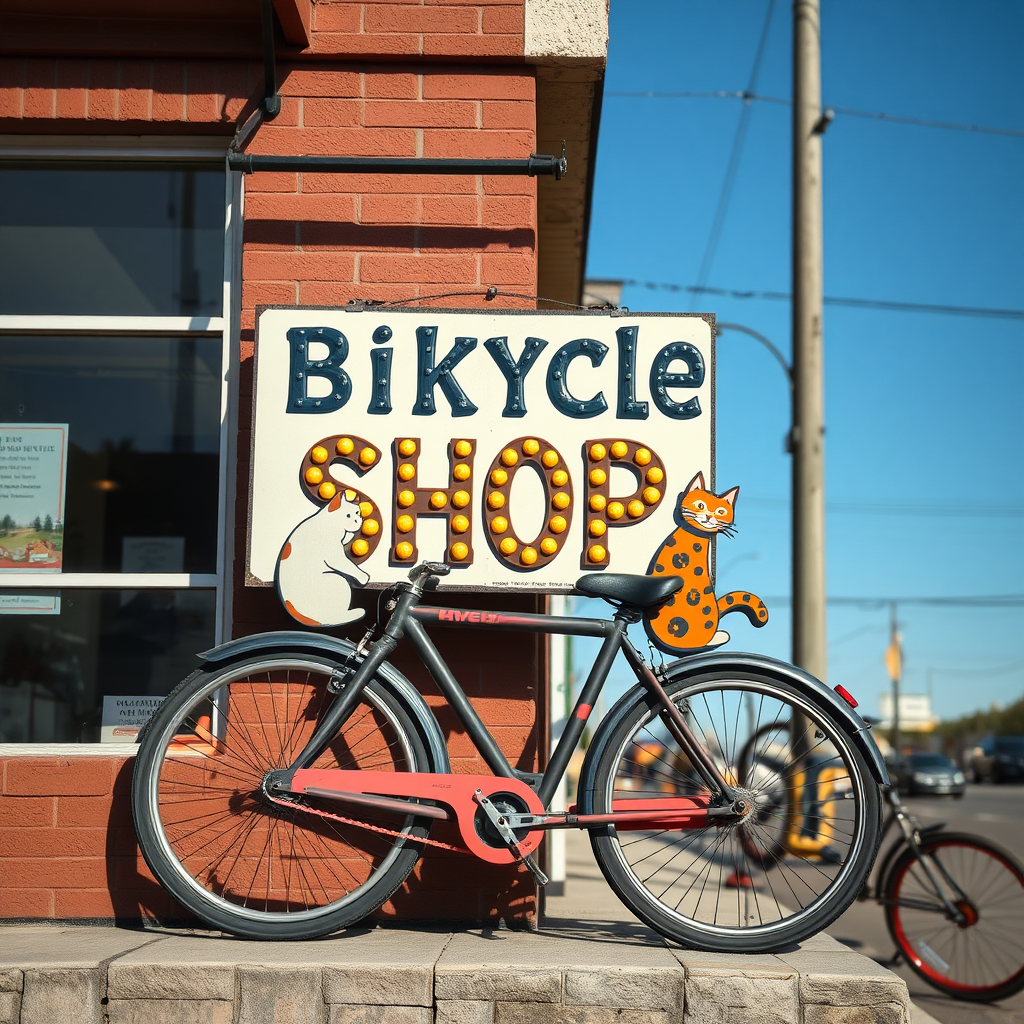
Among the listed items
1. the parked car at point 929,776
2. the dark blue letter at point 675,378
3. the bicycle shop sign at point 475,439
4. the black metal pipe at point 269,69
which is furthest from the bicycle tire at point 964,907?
the parked car at point 929,776

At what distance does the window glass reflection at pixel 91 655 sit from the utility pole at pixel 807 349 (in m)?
6.08

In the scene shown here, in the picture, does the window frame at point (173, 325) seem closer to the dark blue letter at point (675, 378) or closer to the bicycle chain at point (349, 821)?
the bicycle chain at point (349, 821)

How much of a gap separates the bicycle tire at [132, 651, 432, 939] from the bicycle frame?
8 centimetres

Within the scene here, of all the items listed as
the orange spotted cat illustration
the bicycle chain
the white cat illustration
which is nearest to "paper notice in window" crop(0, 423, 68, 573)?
the white cat illustration

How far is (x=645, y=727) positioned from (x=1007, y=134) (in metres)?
13.9

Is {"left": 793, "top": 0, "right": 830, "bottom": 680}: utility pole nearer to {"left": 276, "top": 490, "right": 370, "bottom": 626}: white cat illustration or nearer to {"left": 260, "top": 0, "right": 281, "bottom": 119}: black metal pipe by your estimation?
{"left": 276, "top": 490, "right": 370, "bottom": 626}: white cat illustration

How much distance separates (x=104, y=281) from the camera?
13.2ft

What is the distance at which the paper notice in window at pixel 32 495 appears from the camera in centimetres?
383

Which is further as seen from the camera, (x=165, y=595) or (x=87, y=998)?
(x=165, y=595)

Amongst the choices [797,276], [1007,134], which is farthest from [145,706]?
[1007,134]

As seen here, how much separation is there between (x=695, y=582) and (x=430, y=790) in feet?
3.59

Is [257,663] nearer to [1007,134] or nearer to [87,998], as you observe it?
[87,998]

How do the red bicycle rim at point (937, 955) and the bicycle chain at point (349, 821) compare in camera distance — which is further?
the red bicycle rim at point (937, 955)

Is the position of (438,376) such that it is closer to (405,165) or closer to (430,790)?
(405,165)
